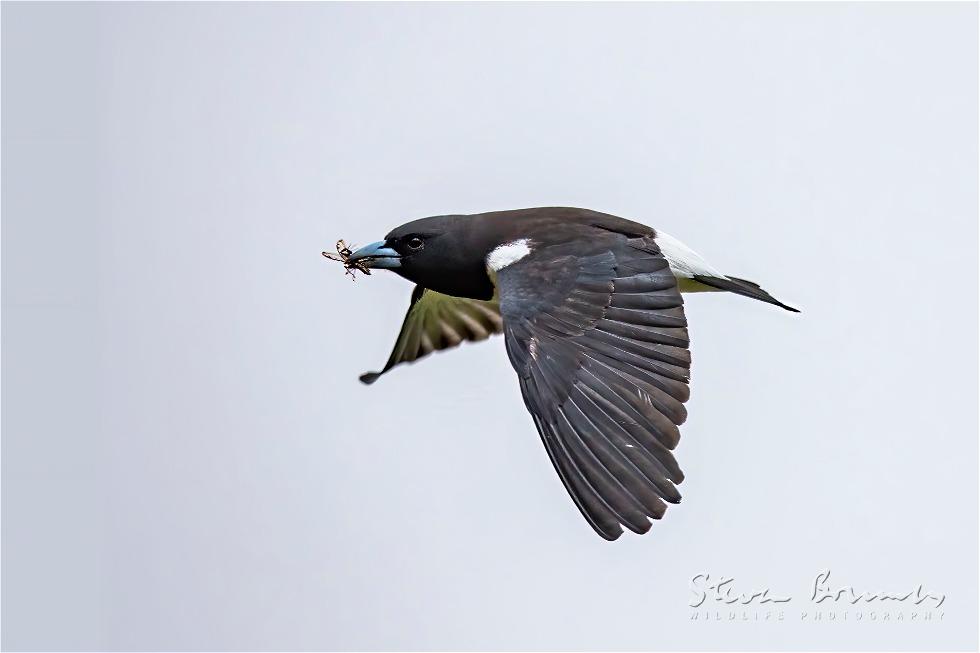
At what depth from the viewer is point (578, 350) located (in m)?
6.51

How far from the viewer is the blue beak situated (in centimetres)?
771

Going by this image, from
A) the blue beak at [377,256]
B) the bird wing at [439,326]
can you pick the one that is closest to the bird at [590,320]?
the blue beak at [377,256]

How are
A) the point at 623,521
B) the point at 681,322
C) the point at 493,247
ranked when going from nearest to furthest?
the point at 623,521 → the point at 681,322 → the point at 493,247

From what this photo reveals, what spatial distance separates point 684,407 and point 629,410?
23 centimetres

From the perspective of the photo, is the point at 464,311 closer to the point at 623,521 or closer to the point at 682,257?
the point at 682,257

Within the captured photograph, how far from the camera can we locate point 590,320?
6.64 meters

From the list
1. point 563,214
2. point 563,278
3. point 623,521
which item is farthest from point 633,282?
point 623,521

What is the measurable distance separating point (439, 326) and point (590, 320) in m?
2.40

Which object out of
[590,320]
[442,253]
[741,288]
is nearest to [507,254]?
[442,253]

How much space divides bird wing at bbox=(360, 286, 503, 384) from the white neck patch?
1.54 metres

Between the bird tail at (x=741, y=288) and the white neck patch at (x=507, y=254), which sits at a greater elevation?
the white neck patch at (x=507, y=254)

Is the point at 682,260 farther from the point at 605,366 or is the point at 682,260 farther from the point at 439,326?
the point at 439,326

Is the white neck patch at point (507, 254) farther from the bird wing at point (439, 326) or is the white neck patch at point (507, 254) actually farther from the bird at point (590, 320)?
the bird wing at point (439, 326)

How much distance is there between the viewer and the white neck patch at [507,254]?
7191mm
